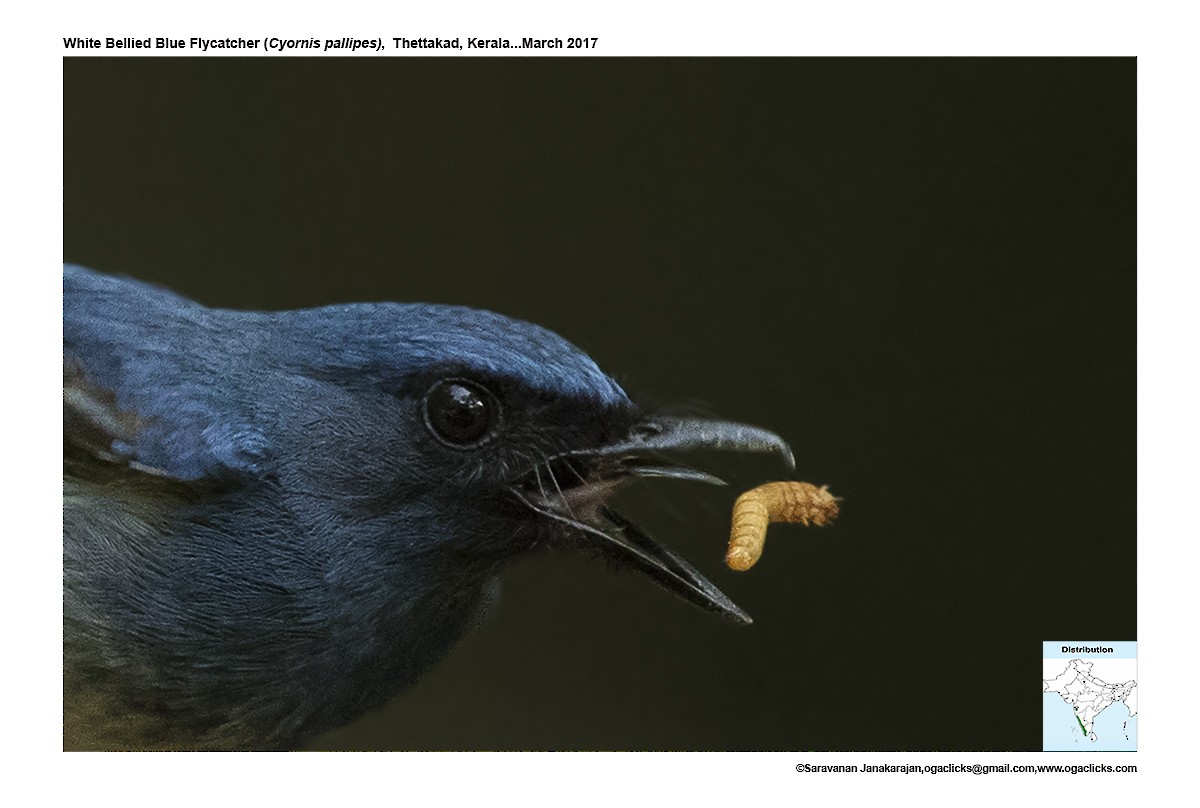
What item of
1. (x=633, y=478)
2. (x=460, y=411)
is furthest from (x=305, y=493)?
(x=633, y=478)

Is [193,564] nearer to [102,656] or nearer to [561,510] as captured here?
[102,656]

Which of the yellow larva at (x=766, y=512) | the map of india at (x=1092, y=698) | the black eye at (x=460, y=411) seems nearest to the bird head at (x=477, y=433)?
the black eye at (x=460, y=411)

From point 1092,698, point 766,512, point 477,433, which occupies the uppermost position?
point 477,433

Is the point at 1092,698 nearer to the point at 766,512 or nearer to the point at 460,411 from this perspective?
the point at 766,512

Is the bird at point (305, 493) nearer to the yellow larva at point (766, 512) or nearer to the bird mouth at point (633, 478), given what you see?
the bird mouth at point (633, 478)

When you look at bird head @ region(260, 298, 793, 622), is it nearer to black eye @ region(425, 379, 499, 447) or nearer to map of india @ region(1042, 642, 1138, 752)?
black eye @ region(425, 379, 499, 447)
